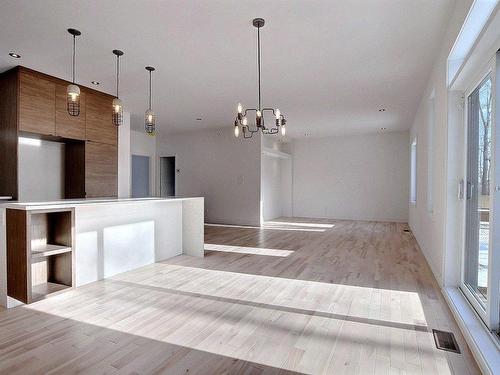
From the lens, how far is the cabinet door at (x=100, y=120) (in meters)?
5.35

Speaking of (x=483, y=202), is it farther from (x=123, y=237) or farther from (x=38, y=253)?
(x=38, y=253)

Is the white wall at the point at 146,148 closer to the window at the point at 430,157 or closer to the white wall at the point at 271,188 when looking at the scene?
the white wall at the point at 271,188

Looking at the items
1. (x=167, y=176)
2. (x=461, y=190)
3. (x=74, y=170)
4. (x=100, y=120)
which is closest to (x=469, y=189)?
(x=461, y=190)

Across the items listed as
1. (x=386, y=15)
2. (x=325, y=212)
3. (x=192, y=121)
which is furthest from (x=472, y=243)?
(x=325, y=212)

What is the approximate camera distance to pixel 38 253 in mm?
2824

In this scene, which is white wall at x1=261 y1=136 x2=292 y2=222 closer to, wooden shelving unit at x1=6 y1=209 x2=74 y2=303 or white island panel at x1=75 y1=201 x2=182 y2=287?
white island panel at x1=75 y1=201 x2=182 y2=287

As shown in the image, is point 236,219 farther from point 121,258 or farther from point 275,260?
point 121,258

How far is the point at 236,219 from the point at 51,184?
187 inches

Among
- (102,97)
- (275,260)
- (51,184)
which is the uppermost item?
(102,97)

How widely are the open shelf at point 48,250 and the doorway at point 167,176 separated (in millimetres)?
7006

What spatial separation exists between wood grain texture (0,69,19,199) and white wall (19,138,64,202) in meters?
0.23

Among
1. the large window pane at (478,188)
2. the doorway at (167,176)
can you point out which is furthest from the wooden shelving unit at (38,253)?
the doorway at (167,176)

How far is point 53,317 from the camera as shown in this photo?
8.22ft

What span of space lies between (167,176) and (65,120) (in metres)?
5.44
